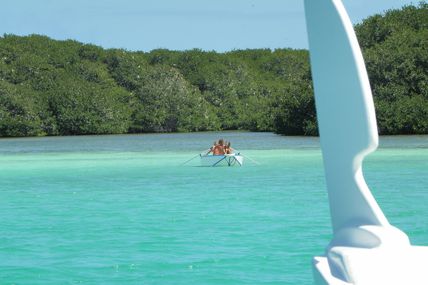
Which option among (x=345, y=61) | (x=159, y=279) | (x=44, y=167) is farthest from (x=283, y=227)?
(x=44, y=167)

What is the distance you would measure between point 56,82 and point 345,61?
9096 centimetres

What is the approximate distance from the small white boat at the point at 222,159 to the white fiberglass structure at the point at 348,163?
28594 millimetres

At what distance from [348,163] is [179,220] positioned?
13.4 meters

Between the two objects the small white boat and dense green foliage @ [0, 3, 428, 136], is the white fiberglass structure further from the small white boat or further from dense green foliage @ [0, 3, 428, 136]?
dense green foliage @ [0, 3, 428, 136]

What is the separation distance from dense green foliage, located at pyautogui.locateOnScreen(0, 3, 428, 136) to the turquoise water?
31489 millimetres

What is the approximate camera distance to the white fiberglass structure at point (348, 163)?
442 cm

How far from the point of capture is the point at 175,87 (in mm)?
93312

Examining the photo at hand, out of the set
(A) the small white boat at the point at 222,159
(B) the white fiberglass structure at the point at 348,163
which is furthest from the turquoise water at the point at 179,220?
(B) the white fiberglass structure at the point at 348,163

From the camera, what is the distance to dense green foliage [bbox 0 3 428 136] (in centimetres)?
6444

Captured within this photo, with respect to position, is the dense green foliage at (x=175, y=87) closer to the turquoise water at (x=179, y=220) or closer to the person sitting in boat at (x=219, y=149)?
the person sitting in boat at (x=219, y=149)

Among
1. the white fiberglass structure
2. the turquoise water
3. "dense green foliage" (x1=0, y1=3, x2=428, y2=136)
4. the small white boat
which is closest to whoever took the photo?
the white fiberglass structure

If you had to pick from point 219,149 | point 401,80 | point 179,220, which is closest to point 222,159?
point 219,149

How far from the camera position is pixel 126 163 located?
3772cm

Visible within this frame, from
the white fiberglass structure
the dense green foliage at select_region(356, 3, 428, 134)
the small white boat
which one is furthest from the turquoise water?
the dense green foliage at select_region(356, 3, 428, 134)
